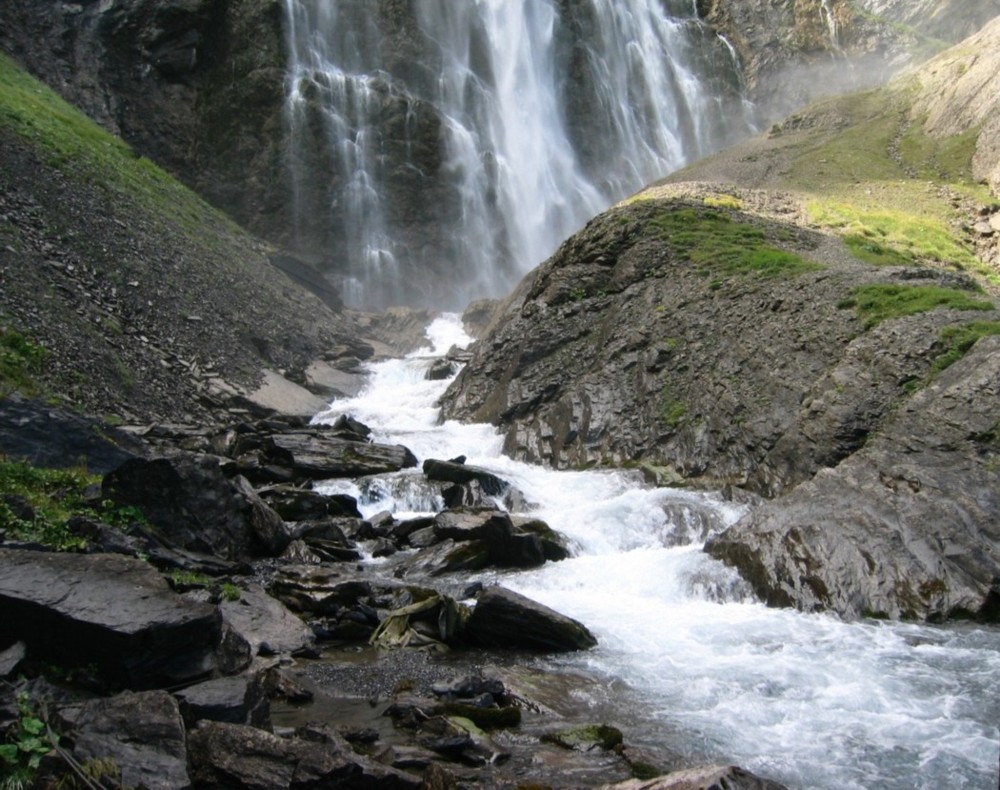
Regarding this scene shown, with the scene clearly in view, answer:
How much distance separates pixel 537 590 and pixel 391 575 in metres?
2.68

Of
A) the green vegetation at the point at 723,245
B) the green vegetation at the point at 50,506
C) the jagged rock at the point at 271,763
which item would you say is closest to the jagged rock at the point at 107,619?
the jagged rock at the point at 271,763

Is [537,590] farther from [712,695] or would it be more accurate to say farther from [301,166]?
[301,166]

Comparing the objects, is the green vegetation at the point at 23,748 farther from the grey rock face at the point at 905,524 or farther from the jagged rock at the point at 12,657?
the grey rock face at the point at 905,524

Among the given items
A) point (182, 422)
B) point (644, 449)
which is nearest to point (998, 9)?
point (644, 449)

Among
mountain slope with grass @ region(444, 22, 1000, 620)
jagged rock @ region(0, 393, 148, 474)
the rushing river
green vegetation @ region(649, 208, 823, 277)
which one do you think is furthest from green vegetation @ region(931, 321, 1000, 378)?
jagged rock @ region(0, 393, 148, 474)

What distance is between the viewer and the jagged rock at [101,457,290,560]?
12094mm

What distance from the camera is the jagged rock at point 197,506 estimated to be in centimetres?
1209

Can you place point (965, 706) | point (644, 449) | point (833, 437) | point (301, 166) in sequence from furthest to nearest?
1. point (301, 166)
2. point (644, 449)
3. point (833, 437)
4. point (965, 706)

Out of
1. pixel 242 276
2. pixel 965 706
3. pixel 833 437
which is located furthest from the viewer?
pixel 242 276

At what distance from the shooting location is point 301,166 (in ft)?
171

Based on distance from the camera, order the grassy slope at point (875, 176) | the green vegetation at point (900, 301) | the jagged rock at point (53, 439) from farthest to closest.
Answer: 1. the grassy slope at point (875, 176)
2. the green vegetation at point (900, 301)
3. the jagged rock at point (53, 439)

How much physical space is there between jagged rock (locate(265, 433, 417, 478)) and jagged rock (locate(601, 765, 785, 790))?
14958 mm

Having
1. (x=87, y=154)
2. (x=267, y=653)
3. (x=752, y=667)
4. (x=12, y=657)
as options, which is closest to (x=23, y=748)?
(x=12, y=657)

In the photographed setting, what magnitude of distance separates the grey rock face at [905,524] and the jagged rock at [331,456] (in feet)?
32.4
